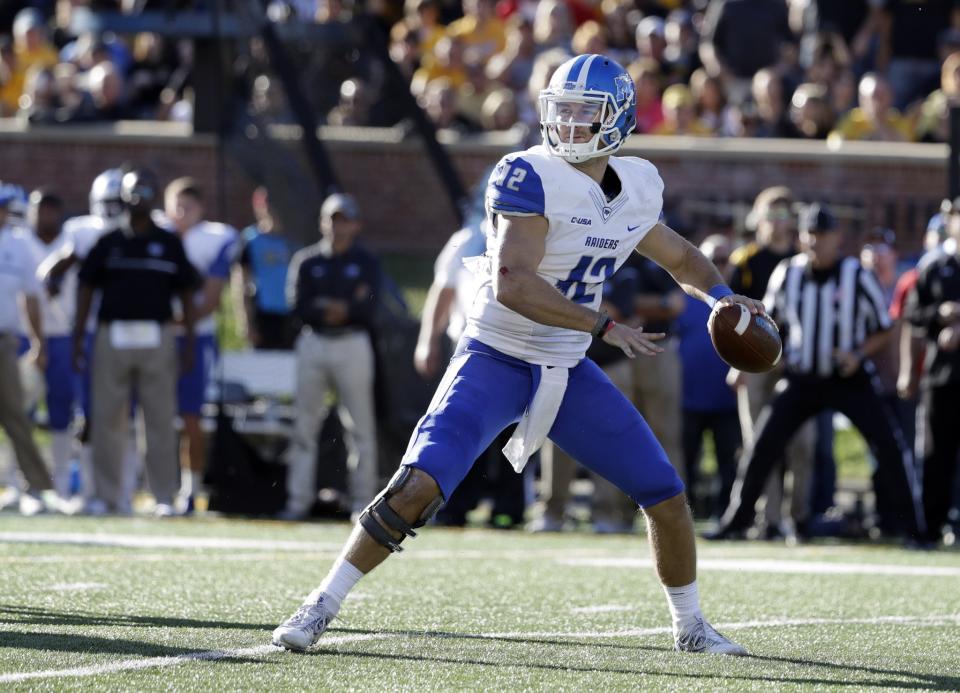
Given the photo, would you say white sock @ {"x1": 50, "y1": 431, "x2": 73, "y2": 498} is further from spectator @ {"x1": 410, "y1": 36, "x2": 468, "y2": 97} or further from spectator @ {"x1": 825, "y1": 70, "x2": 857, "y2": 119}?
spectator @ {"x1": 825, "y1": 70, "x2": 857, "y2": 119}

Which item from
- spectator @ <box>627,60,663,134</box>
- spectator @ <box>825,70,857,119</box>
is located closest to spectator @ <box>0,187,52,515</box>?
spectator @ <box>627,60,663,134</box>

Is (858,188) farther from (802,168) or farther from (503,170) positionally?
(503,170)

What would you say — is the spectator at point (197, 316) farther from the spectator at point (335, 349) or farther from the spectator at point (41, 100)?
the spectator at point (41, 100)

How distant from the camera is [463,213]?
45.5ft

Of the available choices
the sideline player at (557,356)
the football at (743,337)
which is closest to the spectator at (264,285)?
the sideline player at (557,356)

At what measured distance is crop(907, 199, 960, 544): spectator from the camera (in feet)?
33.7

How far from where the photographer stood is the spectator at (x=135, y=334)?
1088 cm

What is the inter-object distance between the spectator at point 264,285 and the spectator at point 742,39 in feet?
16.4

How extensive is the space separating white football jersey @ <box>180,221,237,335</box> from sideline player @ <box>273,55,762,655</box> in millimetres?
6271

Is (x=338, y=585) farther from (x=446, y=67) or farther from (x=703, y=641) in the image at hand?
(x=446, y=67)

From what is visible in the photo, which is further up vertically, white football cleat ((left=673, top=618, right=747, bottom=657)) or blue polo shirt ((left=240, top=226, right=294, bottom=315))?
blue polo shirt ((left=240, top=226, right=294, bottom=315))

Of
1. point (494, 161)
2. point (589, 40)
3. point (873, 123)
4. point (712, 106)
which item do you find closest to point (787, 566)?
point (873, 123)

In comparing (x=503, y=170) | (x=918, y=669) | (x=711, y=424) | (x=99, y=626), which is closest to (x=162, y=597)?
(x=99, y=626)

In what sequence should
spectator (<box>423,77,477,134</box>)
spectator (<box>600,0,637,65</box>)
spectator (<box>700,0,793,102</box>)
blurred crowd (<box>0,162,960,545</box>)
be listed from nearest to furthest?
1. blurred crowd (<box>0,162,960,545</box>)
2. spectator (<box>423,77,477,134</box>)
3. spectator (<box>700,0,793,102</box>)
4. spectator (<box>600,0,637,65</box>)
